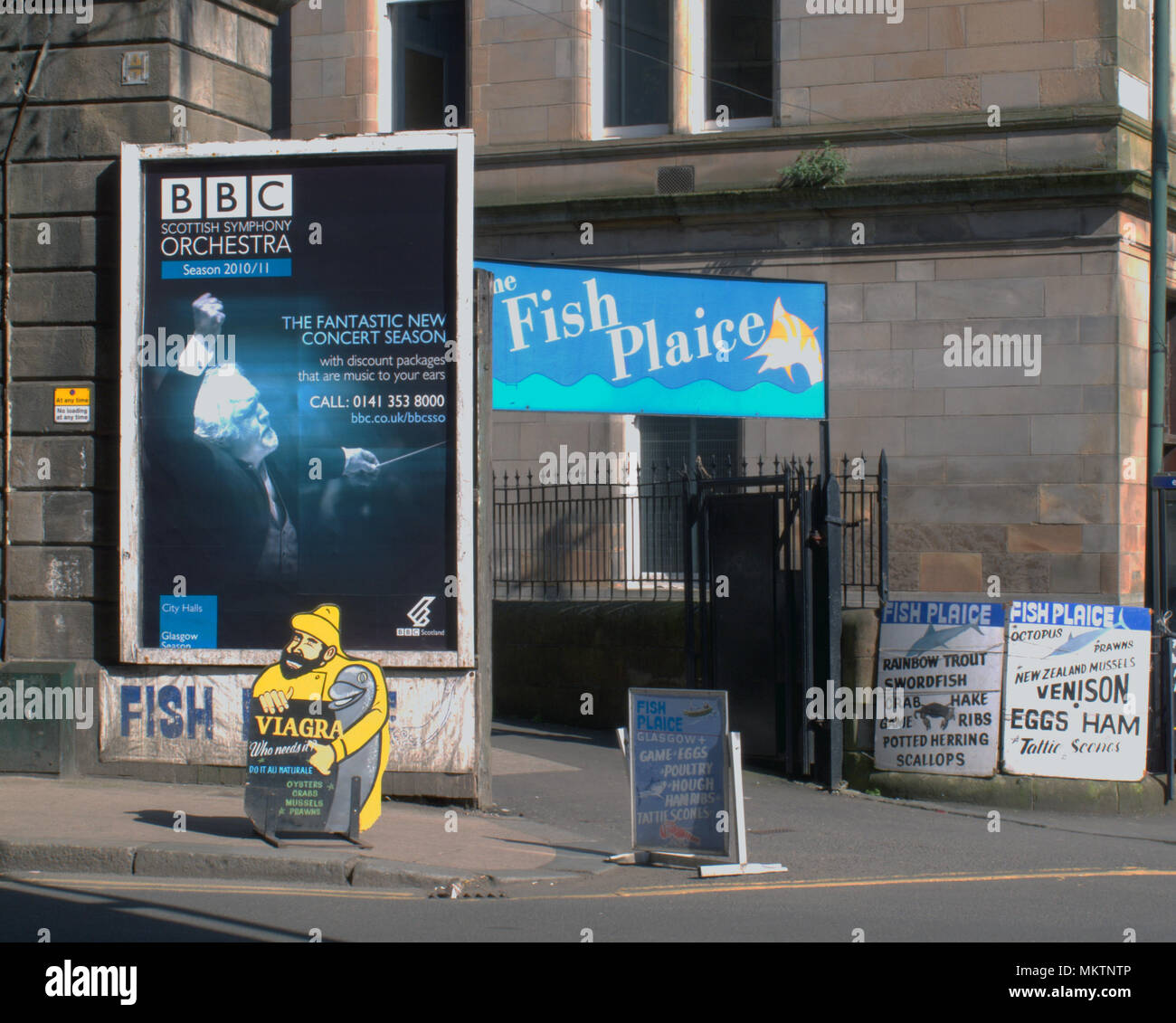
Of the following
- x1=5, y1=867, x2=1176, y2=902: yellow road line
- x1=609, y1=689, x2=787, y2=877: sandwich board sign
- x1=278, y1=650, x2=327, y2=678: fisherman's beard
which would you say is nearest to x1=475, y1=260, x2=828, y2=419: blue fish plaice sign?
x1=278, y1=650, x2=327, y2=678: fisherman's beard

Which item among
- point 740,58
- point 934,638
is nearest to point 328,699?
point 934,638

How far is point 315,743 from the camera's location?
8477 mm

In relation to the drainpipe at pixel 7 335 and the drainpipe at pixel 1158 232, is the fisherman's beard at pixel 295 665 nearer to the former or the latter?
the drainpipe at pixel 7 335

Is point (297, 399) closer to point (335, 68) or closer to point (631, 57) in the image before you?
point (631, 57)

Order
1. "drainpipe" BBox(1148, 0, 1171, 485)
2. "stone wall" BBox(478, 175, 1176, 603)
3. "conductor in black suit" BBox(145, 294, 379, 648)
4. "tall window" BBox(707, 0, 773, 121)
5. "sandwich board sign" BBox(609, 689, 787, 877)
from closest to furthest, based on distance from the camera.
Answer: "sandwich board sign" BBox(609, 689, 787, 877), "conductor in black suit" BBox(145, 294, 379, 648), "drainpipe" BBox(1148, 0, 1171, 485), "stone wall" BBox(478, 175, 1176, 603), "tall window" BBox(707, 0, 773, 121)

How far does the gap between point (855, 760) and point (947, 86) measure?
835 cm

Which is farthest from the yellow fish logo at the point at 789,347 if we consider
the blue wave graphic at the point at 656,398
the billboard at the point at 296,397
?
the billboard at the point at 296,397

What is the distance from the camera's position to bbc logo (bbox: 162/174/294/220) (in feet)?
34.1

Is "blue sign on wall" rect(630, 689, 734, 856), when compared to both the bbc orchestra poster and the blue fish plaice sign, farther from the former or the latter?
the blue fish plaice sign

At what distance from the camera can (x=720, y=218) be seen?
16.7m

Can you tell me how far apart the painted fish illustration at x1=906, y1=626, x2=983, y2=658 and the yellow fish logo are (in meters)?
2.52

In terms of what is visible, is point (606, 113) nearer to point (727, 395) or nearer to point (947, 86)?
point (947, 86)

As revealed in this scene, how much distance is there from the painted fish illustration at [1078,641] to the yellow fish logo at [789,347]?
3147 millimetres
